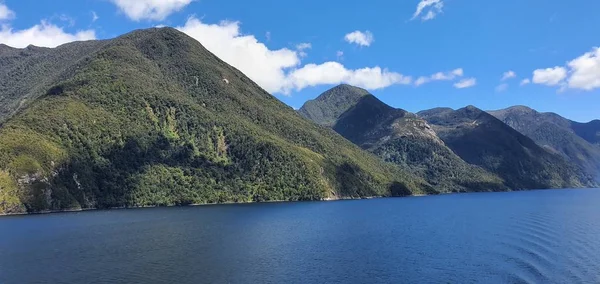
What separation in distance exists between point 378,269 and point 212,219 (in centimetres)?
11178

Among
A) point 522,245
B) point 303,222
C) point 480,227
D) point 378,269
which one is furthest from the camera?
point 303,222

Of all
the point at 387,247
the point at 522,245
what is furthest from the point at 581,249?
the point at 387,247

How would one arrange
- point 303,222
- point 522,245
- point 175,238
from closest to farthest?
point 522,245 < point 175,238 < point 303,222

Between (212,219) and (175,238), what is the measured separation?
5940 centimetres

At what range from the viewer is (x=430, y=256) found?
11062 cm

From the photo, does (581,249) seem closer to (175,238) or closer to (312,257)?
(312,257)

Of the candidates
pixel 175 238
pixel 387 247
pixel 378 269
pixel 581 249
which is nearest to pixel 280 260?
pixel 378 269

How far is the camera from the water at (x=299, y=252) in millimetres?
A: 89938

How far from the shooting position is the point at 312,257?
110625 mm

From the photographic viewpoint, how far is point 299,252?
11706 centimetres

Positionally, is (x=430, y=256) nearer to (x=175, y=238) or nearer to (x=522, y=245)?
(x=522, y=245)

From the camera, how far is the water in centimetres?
8994

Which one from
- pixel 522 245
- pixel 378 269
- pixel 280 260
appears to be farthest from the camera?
pixel 522 245

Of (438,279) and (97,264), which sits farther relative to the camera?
(97,264)
